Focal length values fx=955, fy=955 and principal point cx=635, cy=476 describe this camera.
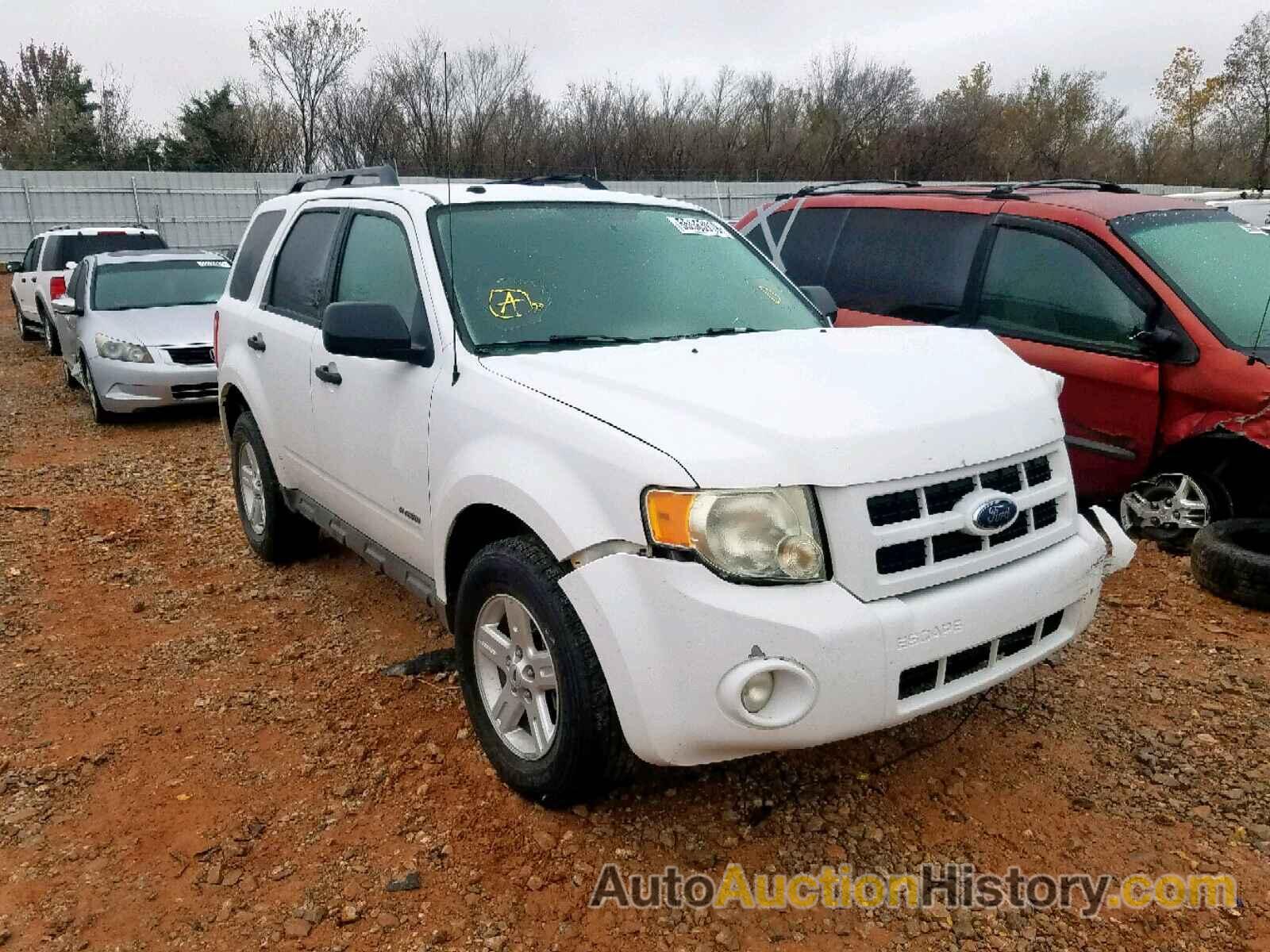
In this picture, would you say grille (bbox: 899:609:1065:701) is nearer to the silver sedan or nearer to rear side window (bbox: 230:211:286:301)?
rear side window (bbox: 230:211:286:301)

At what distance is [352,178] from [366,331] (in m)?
2.13

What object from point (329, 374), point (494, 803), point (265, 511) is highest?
point (329, 374)

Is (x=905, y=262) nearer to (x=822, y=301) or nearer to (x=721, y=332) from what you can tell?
(x=822, y=301)

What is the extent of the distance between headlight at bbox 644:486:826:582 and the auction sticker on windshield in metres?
1.89

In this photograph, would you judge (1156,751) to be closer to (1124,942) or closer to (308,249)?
(1124,942)

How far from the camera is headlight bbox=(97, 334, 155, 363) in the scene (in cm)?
898

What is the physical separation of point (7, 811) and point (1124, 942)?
3253 millimetres

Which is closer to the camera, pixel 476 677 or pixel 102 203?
pixel 476 677

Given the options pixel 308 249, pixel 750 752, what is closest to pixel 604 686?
pixel 750 752

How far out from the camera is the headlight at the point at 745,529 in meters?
2.29

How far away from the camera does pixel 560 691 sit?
8.45ft

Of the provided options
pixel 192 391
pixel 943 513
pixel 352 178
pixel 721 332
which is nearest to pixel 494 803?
pixel 943 513

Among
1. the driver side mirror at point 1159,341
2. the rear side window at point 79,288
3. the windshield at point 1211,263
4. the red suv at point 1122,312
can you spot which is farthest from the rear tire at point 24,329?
the driver side mirror at point 1159,341

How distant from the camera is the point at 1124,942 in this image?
237 cm
